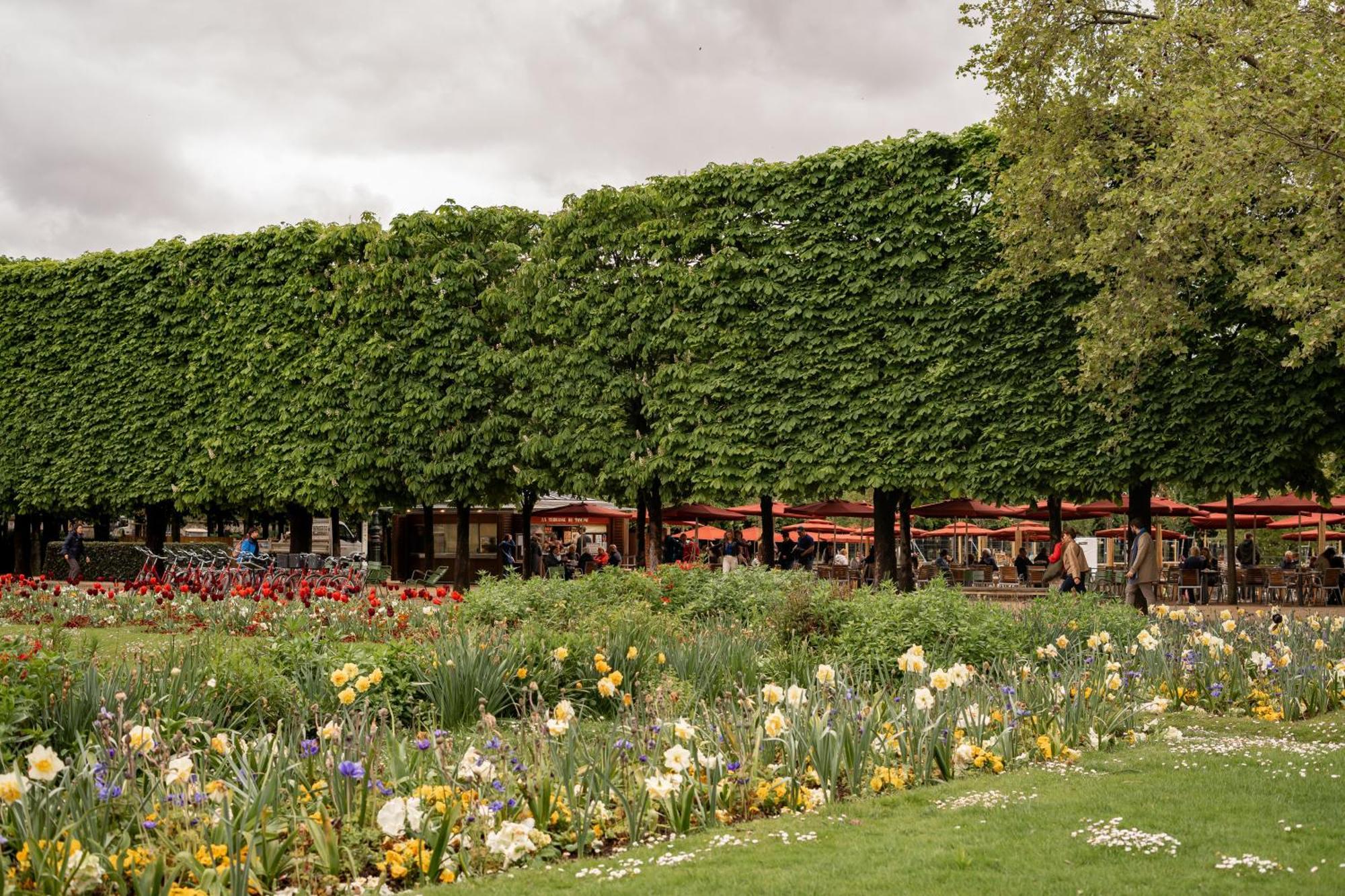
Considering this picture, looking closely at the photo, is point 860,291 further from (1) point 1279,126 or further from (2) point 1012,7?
(1) point 1279,126

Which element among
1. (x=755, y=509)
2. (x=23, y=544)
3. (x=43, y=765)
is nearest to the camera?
(x=43, y=765)

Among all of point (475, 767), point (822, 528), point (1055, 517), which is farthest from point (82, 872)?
point (822, 528)

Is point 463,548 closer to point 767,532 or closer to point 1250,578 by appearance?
point 767,532

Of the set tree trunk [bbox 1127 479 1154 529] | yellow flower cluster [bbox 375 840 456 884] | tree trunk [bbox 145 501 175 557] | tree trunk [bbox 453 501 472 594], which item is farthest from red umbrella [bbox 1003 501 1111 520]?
yellow flower cluster [bbox 375 840 456 884]

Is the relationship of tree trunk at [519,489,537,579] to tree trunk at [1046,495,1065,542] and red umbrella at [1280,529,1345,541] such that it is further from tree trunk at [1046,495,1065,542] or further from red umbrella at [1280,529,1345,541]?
red umbrella at [1280,529,1345,541]

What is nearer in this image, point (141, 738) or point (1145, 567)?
point (141, 738)

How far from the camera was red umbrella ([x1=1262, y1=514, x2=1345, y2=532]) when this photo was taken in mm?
26688

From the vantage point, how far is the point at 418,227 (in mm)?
22672

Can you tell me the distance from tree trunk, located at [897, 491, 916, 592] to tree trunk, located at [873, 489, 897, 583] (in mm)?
390

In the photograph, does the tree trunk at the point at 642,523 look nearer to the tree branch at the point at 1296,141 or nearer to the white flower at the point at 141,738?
the tree branch at the point at 1296,141

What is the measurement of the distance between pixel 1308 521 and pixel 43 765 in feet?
105

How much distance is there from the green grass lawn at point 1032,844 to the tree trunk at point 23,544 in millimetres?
27835

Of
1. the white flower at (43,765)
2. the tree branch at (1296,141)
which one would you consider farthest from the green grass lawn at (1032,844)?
the tree branch at (1296,141)

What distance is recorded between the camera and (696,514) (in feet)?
95.9
